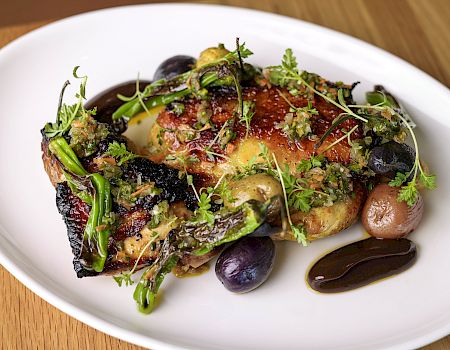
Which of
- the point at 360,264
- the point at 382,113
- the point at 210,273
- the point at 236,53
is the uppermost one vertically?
the point at 236,53

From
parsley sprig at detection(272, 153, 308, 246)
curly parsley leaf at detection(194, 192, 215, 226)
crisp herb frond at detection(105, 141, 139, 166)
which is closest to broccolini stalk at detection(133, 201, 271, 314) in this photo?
curly parsley leaf at detection(194, 192, 215, 226)

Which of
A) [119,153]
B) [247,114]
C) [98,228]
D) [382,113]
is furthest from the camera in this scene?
[382,113]

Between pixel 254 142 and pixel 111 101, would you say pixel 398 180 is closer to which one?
pixel 254 142

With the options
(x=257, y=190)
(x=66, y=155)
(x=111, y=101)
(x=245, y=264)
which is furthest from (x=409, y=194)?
(x=111, y=101)

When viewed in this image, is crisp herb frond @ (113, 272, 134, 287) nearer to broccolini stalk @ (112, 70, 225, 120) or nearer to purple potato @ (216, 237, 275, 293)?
purple potato @ (216, 237, 275, 293)

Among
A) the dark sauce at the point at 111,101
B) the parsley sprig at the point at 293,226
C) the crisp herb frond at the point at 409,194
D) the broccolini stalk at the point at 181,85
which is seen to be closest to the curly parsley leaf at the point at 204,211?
the parsley sprig at the point at 293,226

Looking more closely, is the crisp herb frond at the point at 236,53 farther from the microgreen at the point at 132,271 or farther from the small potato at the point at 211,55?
the microgreen at the point at 132,271

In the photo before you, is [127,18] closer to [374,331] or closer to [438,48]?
[438,48]
